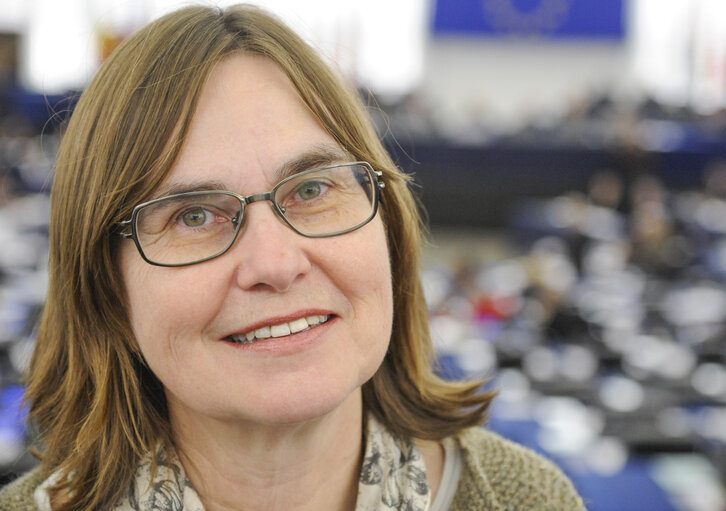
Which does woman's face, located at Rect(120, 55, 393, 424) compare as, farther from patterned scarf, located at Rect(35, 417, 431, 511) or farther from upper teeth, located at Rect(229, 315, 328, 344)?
patterned scarf, located at Rect(35, 417, 431, 511)

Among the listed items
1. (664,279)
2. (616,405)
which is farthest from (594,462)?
(664,279)

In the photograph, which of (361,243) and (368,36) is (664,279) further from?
(368,36)

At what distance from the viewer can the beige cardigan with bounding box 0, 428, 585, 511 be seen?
1057 mm

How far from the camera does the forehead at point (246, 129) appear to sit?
0.88 meters

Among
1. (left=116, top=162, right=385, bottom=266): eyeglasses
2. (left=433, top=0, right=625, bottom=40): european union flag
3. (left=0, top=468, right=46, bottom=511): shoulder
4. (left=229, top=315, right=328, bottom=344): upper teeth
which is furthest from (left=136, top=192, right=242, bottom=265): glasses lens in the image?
(left=433, top=0, right=625, bottom=40): european union flag

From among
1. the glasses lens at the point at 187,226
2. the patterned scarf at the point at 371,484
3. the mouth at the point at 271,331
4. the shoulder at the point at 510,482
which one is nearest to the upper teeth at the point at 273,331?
the mouth at the point at 271,331

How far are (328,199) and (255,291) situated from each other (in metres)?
0.16

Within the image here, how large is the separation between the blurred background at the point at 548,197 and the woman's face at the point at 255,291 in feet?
0.70

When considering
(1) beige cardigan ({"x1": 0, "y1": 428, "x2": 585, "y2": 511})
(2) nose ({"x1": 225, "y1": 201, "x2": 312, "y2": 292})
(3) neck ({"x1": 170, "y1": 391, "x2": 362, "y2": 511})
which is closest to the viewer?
(2) nose ({"x1": 225, "y1": 201, "x2": 312, "y2": 292})

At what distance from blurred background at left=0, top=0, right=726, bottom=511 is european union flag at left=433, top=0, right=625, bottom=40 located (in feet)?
0.11

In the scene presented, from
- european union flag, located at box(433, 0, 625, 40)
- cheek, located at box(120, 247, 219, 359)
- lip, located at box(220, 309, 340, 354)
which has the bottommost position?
european union flag, located at box(433, 0, 625, 40)

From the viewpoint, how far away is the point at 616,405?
4.46m

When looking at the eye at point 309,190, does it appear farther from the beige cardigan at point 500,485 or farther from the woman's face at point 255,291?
the beige cardigan at point 500,485

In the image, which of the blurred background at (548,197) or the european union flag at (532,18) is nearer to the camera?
the blurred background at (548,197)
